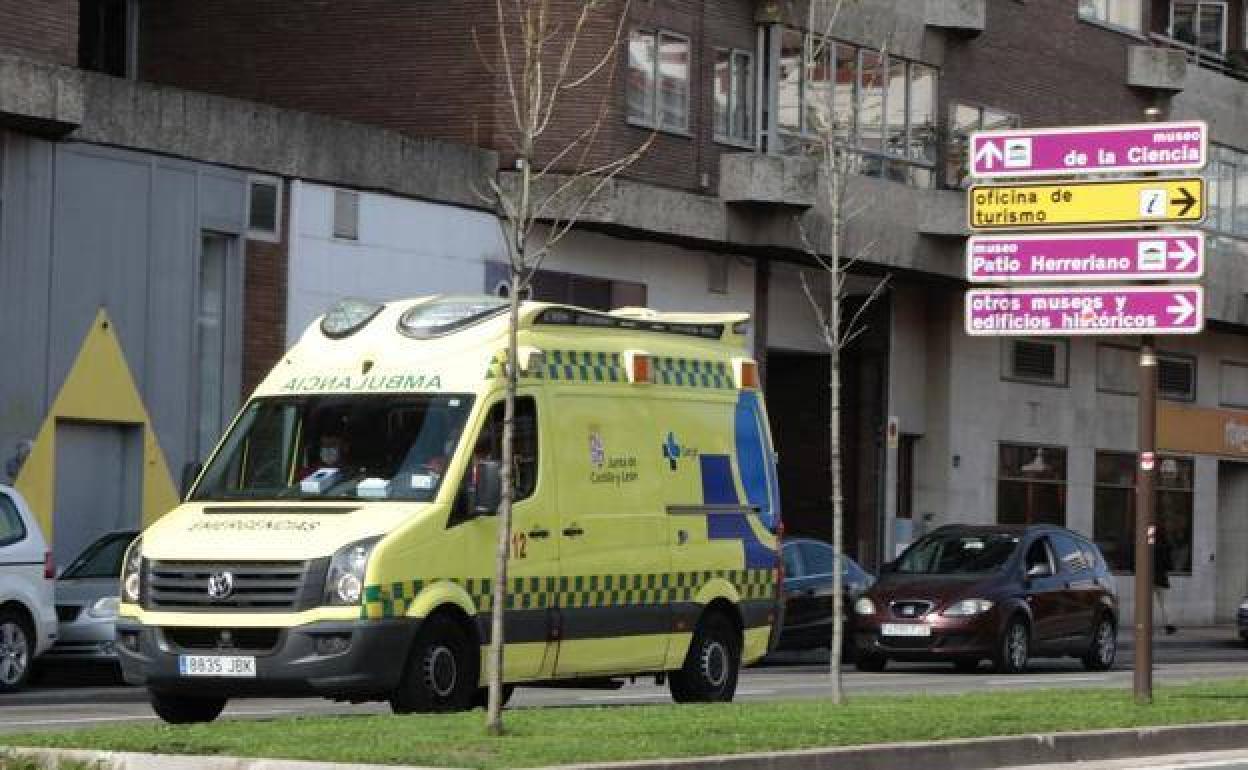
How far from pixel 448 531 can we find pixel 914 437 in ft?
91.2

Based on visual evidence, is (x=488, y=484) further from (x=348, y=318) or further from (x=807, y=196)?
(x=807, y=196)

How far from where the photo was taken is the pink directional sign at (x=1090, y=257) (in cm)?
1912

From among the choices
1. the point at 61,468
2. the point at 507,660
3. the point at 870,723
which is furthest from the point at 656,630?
the point at 61,468

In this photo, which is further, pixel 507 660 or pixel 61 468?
pixel 61 468

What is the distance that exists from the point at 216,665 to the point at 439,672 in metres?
1.38

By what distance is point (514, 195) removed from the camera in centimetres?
3453

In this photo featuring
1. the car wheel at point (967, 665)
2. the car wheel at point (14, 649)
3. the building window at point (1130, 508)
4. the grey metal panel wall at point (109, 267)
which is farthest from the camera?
the building window at point (1130, 508)

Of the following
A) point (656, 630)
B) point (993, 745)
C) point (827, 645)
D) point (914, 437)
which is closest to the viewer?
point (993, 745)

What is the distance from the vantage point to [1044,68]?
44781 mm

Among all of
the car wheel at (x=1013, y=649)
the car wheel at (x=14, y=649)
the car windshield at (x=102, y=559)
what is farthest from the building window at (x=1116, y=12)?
the car wheel at (x=14, y=649)

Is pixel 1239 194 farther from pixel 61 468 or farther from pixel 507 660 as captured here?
pixel 507 660

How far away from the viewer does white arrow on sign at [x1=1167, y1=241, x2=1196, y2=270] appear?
62.6 feet

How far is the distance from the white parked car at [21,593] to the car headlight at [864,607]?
32.3 ft

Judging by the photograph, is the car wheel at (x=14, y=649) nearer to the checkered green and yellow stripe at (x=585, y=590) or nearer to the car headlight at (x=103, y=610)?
the car headlight at (x=103, y=610)
